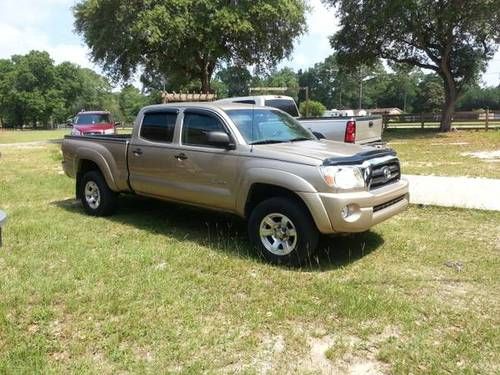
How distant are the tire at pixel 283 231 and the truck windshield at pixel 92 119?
20.3m

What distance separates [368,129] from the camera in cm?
1126

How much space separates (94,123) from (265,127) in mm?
19480

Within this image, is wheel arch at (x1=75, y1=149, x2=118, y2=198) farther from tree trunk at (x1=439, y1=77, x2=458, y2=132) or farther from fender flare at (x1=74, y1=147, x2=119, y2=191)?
tree trunk at (x1=439, y1=77, x2=458, y2=132)

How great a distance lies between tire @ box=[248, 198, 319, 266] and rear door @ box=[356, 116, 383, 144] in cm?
584

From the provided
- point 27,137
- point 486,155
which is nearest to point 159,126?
point 486,155

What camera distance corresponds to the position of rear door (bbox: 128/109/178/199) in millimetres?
6734

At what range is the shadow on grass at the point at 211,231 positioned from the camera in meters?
5.83

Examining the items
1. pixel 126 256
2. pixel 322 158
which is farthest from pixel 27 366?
pixel 322 158

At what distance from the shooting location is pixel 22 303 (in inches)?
177

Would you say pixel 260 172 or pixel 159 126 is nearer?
pixel 260 172

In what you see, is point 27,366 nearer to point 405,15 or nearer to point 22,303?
point 22,303

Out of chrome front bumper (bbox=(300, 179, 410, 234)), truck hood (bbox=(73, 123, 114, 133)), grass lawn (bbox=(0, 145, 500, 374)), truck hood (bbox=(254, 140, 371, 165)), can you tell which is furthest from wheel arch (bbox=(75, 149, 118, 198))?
truck hood (bbox=(73, 123, 114, 133))

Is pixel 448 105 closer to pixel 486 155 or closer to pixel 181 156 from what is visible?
pixel 486 155

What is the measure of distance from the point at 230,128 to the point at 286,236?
1.53 m
